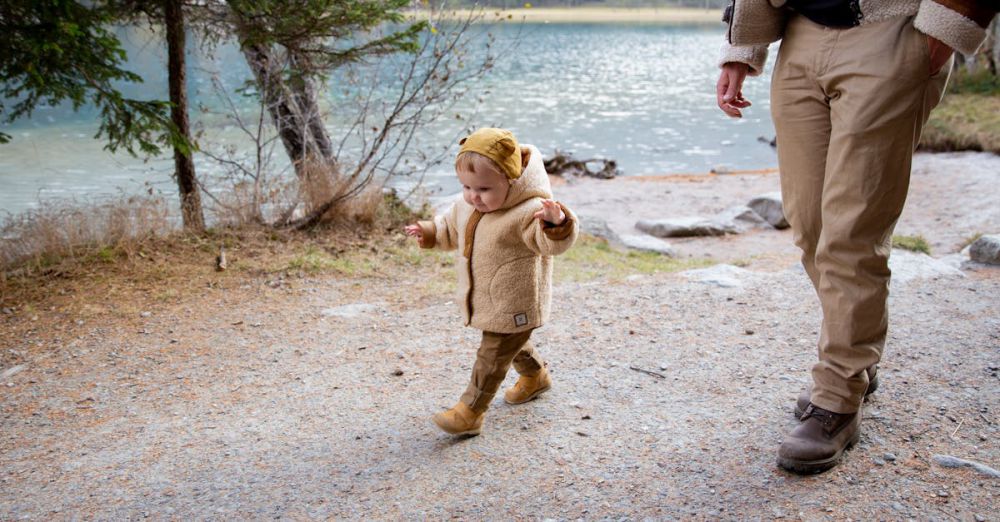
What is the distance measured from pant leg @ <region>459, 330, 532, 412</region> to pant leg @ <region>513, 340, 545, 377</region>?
0.80ft

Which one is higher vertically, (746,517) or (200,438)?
(746,517)

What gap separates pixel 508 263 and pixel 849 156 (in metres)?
1.18

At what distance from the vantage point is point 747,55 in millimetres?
2824

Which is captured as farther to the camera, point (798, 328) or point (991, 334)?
point (798, 328)

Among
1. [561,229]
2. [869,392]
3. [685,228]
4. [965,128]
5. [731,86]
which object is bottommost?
[685,228]

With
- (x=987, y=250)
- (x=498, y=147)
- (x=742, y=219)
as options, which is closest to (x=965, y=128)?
(x=742, y=219)

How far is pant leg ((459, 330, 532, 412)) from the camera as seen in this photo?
2977 mm

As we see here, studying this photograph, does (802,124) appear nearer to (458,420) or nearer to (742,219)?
(458,420)

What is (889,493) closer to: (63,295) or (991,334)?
(991,334)

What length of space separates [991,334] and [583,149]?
13.1m

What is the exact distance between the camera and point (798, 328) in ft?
14.1

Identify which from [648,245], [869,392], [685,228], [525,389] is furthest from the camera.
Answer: [685,228]

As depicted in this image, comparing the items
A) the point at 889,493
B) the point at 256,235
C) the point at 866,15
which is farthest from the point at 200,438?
the point at 256,235

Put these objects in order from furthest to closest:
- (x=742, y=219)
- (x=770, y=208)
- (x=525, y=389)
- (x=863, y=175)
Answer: (x=770, y=208) → (x=742, y=219) → (x=525, y=389) → (x=863, y=175)
